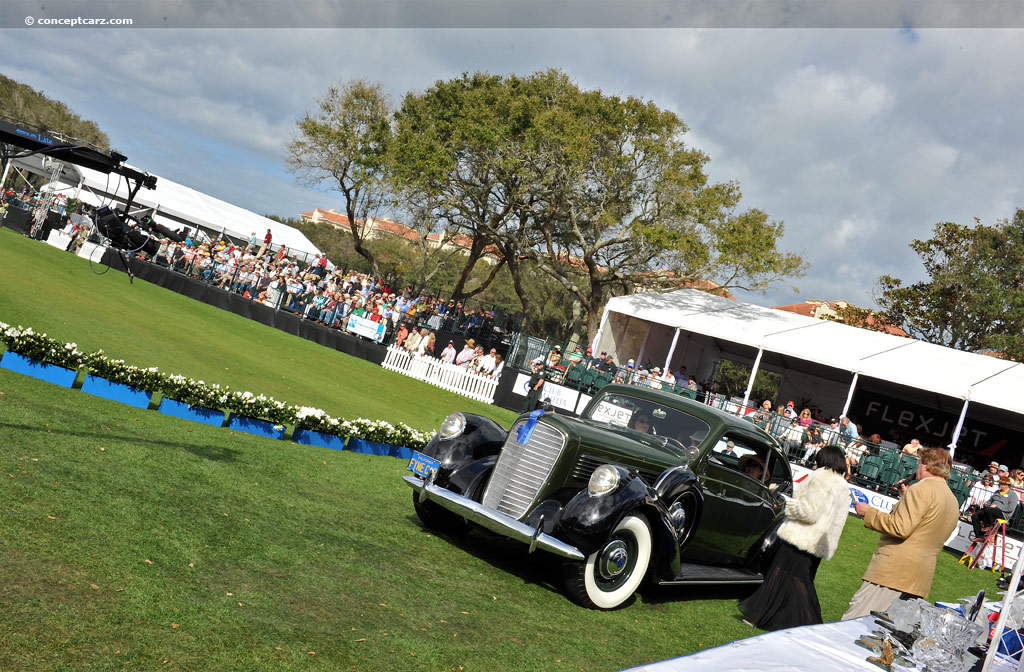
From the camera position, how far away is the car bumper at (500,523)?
A: 6.33 m

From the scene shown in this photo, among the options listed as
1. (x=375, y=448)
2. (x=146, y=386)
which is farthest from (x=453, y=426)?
(x=146, y=386)

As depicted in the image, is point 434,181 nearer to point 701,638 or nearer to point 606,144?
point 606,144

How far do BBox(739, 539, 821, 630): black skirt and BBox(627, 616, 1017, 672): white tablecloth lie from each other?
349cm

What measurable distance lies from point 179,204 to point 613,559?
127 feet

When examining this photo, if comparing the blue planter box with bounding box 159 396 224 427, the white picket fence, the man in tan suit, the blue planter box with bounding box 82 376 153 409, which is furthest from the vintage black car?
the white picket fence

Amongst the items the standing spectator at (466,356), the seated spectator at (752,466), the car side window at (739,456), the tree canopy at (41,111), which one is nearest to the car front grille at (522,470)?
the car side window at (739,456)

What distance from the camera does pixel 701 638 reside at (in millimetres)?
6746

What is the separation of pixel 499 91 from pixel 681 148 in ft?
27.3

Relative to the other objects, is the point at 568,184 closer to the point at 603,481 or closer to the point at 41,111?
the point at 603,481

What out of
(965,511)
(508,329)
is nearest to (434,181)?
(508,329)

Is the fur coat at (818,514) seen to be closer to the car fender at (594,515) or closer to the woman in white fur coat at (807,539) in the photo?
the woman in white fur coat at (807,539)

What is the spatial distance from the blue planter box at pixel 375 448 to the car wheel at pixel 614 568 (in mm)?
5351

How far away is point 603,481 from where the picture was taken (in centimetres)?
660

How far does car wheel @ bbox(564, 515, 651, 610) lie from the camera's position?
6.61 metres
